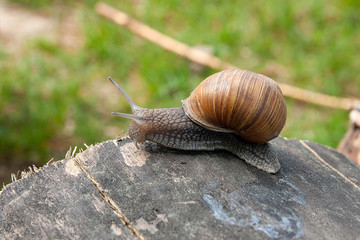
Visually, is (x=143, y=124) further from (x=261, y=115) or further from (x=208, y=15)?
(x=208, y=15)

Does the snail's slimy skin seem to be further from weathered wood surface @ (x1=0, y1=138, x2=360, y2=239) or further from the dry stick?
the dry stick

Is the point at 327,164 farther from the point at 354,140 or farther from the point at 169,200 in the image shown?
the point at 169,200

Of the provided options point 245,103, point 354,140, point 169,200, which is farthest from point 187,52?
point 169,200

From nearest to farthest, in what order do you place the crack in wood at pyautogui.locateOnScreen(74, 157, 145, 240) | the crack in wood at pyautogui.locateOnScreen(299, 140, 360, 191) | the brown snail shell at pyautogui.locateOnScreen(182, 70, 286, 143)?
the crack in wood at pyautogui.locateOnScreen(74, 157, 145, 240), the brown snail shell at pyautogui.locateOnScreen(182, 70, 286, 143), the crack in wood at pyautogui.locateOnScreen(299, 140, 360, 191)

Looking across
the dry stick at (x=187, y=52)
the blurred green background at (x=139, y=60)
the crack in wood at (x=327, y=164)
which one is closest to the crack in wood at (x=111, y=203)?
the crack in wood at (x=327, y=164)

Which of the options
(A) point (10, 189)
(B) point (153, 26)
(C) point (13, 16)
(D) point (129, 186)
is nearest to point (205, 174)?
(D) point (129, 186)

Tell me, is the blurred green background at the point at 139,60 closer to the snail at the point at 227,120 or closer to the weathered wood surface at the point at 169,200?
the snail at the point at 227,120

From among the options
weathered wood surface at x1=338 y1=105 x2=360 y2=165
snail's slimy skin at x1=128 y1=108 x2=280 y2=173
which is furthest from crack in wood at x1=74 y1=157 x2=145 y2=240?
weathered wood surface at x1=338 y1=105 x2=360 y2=165
